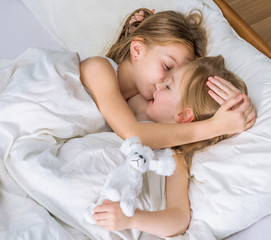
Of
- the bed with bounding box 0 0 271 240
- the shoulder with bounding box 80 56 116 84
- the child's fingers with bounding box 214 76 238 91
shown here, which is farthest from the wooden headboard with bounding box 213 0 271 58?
the shoulder with bounding box 80 56 116 84

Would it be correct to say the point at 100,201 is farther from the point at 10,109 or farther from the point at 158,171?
the point at 10,109

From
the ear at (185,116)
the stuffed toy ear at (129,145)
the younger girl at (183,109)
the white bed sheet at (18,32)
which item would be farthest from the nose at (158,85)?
the white bed sheet at (18,32)

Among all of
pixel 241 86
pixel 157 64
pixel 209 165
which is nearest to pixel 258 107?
pixel 241 86

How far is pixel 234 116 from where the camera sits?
1048mm

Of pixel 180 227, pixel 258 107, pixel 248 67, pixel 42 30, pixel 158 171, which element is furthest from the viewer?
pixel 42 30

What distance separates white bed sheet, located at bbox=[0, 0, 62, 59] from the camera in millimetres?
1590

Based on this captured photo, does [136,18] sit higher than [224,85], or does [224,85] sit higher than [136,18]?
[136,18]

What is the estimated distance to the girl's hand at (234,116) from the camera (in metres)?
1.05

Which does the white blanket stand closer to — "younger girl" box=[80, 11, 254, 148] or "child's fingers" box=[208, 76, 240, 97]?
"younger girl" box=[80, 11, 254, 148]

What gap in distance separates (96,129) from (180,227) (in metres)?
0.41

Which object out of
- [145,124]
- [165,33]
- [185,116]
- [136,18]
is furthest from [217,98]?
[136,18]

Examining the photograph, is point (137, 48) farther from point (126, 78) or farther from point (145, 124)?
point (145, 124)

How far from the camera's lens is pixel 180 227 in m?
1.02

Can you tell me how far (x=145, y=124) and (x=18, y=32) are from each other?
2.81 feet
